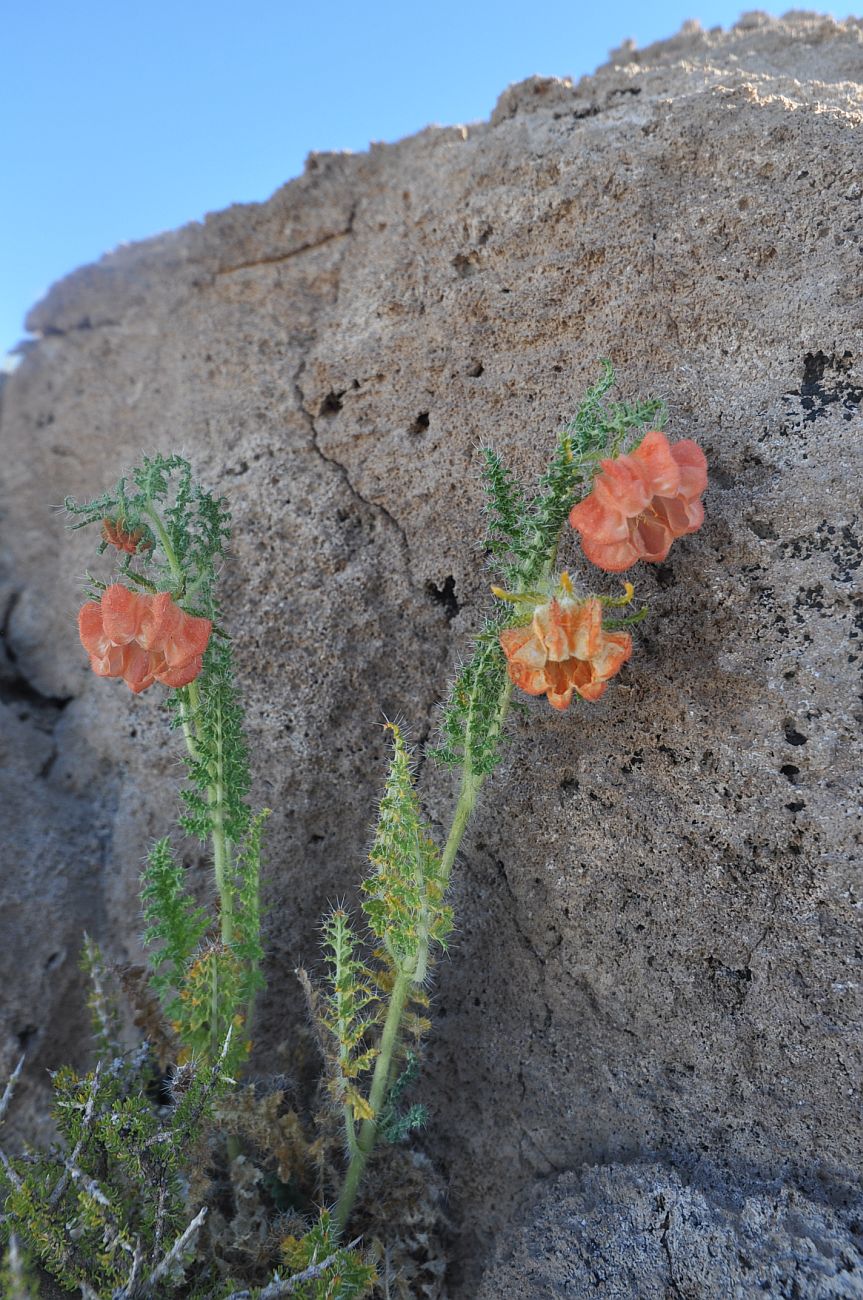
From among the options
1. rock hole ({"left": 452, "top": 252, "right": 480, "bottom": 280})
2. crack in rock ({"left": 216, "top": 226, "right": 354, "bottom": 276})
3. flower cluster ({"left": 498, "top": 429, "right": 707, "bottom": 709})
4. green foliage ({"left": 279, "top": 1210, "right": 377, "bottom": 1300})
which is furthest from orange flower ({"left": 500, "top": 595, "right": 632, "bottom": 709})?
crack in rock ({"left": 216, "top": 226, "right": 354, "bottom": 276})

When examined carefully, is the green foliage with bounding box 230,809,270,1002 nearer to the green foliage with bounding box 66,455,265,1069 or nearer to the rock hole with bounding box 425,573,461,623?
the green foliage with bounding box 66,455,265,1069

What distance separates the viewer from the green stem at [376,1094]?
1.69 meters

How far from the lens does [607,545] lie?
1.47m

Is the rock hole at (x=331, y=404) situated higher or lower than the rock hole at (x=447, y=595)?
higher

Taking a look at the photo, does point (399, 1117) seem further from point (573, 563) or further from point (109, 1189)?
point (573, 563)

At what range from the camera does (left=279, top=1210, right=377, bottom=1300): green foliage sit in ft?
4.57

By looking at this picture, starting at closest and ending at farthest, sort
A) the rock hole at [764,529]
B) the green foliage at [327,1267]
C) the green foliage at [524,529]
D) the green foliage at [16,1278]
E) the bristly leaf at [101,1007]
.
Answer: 1. the green foliage at [16,1278]
2. the green foliage at [327,1267]
3. the green foliage at [524,529]
4. the rock hole at [764,529]
5. the bristly leaf at [101,1007]

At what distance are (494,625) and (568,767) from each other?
43 centimetres

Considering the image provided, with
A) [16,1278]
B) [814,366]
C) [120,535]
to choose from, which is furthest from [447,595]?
[16,1278]

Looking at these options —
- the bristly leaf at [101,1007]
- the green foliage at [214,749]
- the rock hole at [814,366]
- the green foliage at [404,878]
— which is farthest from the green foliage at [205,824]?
the rock hole at [814,366]

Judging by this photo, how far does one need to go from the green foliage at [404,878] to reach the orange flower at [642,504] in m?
0.51

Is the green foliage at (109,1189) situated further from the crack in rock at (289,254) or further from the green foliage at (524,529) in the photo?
the crack in rock at (289,254)

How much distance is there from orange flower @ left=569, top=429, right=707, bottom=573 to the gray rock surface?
115 centimetres

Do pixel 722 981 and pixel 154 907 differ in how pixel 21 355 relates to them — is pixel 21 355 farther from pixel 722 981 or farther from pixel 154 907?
pixel 722 981
